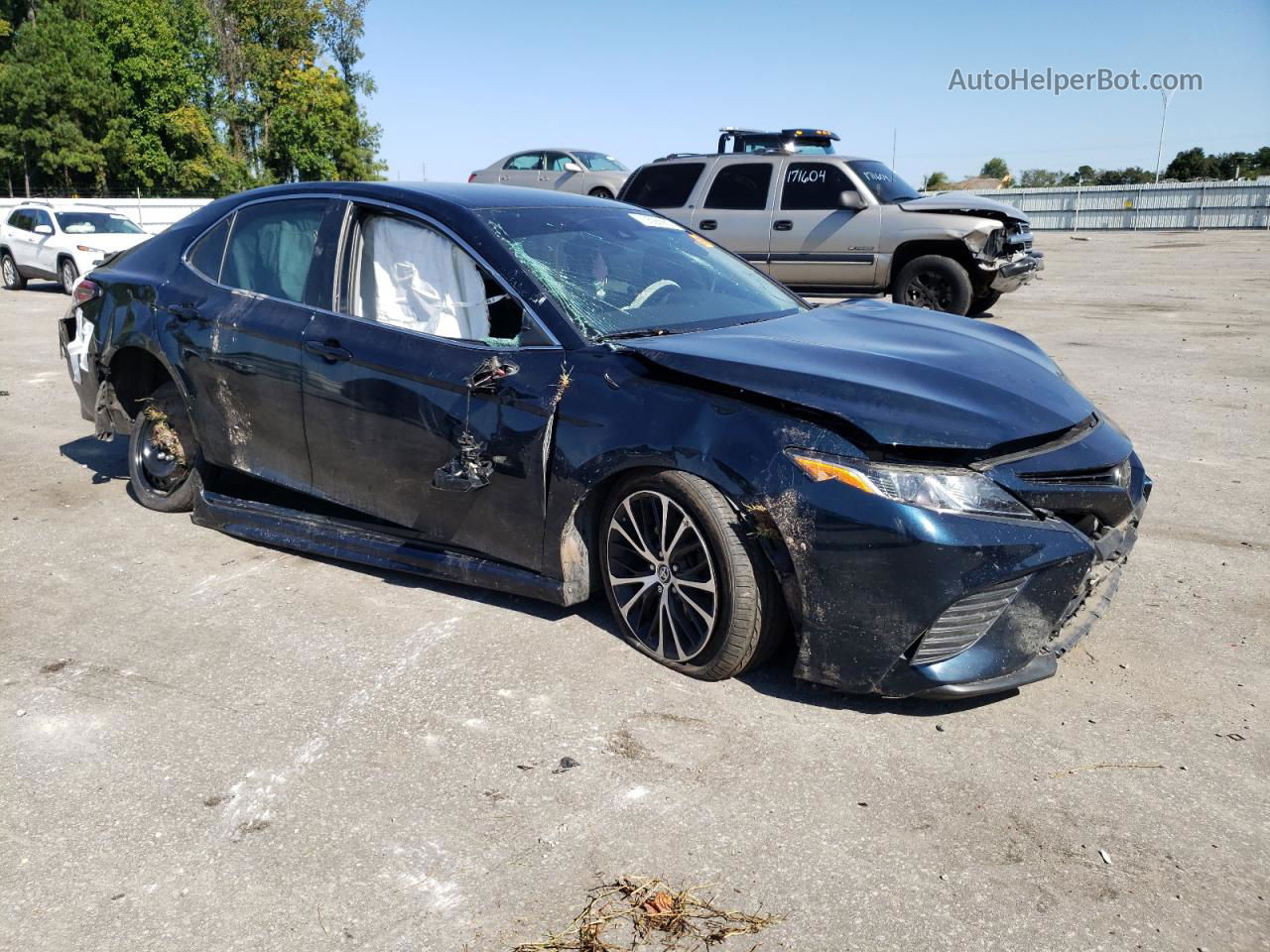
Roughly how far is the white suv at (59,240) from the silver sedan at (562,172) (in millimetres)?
6529

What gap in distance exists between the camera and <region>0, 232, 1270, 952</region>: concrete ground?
2.47 m

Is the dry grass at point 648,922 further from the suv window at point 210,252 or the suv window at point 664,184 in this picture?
the suv window at point 664,184

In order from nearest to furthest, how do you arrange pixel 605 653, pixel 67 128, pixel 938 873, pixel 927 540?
pixel 938 873 → pixel 927 540 → pixel 605 653 → pixel 67 128

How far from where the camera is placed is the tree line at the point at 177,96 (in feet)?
172

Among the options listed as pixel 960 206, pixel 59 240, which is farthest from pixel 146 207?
pixel 960 206

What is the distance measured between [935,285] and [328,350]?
9.25m

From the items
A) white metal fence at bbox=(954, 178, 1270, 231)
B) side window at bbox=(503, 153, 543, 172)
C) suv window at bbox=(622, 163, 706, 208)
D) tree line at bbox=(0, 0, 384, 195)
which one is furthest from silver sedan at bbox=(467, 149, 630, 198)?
tree line at bbox=(0, 0, 384, 195)

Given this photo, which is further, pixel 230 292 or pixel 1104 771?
pixel 230 292

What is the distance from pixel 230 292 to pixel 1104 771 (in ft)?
13.4

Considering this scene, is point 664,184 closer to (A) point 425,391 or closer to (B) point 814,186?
(B) point 814,186

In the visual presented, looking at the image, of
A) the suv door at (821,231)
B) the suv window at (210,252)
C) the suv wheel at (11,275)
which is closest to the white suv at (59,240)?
the suv wheel at (11,275)

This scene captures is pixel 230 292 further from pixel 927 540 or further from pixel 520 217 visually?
pixel 927 540

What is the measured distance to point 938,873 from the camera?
2.58 metres

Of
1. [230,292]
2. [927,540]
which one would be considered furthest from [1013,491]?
[230,292]
